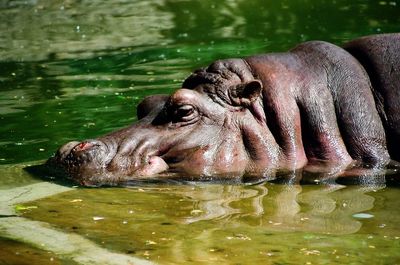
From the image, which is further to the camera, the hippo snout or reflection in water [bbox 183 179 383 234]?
the hippo snout

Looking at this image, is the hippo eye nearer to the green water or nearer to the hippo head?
the hippo head

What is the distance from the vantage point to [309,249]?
5.35 m

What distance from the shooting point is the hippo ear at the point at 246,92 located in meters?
7.63

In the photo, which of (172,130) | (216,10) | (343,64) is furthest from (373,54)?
(216,10)

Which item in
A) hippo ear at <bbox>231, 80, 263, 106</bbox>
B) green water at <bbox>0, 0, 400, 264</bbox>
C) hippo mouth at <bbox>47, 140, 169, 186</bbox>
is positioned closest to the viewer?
green water at <bbox>0, 0, 400, 264</bbox>

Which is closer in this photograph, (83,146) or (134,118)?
(83,146)

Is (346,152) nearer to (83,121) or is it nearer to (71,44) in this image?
(83,121)

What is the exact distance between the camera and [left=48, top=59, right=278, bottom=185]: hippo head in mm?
7387

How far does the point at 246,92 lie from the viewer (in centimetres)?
770

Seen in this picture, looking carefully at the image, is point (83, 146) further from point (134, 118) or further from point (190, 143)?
point (134, 118)

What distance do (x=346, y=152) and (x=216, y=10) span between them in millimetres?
11212

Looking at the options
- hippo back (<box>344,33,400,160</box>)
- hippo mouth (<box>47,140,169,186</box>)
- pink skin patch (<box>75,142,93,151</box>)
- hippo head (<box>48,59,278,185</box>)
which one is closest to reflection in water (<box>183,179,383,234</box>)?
hippo head (<box>48,59,278,185</box>)

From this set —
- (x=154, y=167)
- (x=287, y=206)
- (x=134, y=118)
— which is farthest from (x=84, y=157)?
(x=134, y=118)

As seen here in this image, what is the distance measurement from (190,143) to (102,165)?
68cm
